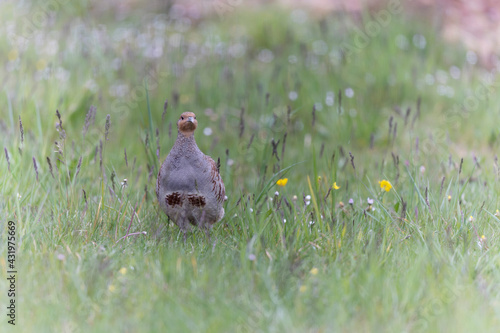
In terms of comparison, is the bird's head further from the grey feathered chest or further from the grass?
the grass

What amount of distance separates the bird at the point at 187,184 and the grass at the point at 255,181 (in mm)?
152

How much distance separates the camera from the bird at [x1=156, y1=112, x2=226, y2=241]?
3.46 meters

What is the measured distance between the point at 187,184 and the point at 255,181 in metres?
0.78

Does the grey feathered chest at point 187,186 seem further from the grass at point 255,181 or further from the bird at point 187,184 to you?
the grass at point 255,181

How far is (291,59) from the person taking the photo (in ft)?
21.0

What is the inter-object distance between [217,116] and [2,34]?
3136mm

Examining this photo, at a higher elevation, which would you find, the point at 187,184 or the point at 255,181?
the point at 187,184

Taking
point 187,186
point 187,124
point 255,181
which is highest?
point 187,124

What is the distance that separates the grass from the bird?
0.50ft

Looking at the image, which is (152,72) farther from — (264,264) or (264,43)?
(264,264)

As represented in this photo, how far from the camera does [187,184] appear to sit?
3.46m

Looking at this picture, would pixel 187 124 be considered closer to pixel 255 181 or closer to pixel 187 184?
pixel 187 184

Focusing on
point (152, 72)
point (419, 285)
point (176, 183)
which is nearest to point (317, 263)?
point (419, 285)

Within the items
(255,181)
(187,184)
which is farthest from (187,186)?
(255,181)
